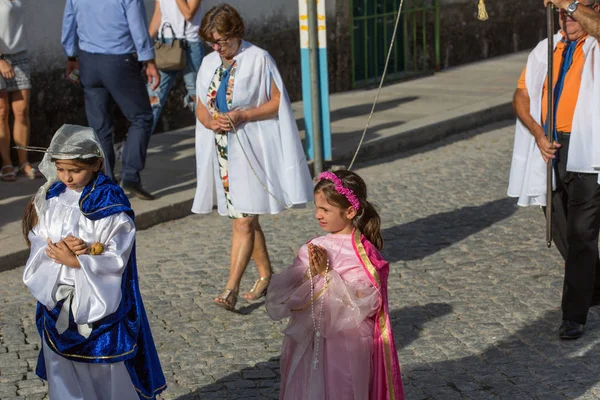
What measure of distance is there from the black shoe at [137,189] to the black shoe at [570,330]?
4.06 meters

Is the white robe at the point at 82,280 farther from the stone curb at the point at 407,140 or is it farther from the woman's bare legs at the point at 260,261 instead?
the stone curb at the point at 407,140

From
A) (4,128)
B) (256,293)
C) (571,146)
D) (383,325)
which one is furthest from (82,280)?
(4,128)

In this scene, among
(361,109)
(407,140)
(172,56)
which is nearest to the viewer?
(172,56)

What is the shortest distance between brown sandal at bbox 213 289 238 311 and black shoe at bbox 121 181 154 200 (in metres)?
2.65

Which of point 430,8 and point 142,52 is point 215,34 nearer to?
point 142,52

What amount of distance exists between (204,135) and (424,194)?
3161mm

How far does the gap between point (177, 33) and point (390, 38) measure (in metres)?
5.68

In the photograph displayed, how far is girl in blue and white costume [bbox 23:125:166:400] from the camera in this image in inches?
164

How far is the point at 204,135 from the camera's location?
21.6ft

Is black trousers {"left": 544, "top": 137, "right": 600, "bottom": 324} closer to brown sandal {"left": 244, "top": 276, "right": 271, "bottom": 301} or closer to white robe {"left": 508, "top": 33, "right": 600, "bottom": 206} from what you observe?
white robe {"left": 508, "top": 33, "right": 600, "bottom": 206}

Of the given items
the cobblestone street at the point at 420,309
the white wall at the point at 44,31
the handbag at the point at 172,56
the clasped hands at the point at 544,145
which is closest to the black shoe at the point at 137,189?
the cobblestone street at the point at 420,309

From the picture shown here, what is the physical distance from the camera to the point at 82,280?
419cm

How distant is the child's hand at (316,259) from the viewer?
4.32m

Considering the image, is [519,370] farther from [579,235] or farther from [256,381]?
[256,381]
